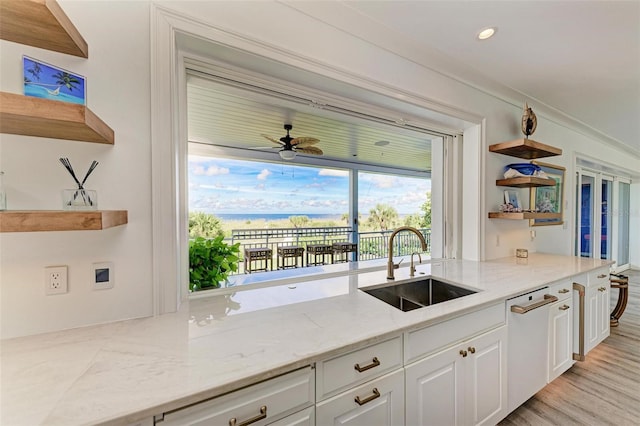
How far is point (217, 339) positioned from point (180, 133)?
1.00m

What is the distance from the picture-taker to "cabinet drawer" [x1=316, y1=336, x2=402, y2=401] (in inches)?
34.2

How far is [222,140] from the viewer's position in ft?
13.4

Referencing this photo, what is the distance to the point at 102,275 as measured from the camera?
1.00 meters

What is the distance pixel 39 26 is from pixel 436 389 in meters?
2.04

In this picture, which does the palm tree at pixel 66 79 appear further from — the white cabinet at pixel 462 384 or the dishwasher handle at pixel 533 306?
the dishwasher handle at pixel 533 306

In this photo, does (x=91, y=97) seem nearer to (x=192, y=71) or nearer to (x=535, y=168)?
(x=192, y=71)

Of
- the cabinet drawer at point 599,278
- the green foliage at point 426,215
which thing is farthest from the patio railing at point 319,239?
the cabinet drawer at point 599,278

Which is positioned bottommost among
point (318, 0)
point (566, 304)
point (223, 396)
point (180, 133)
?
point (566, 304)

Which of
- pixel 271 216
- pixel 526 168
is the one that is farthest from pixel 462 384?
pixel 271 216

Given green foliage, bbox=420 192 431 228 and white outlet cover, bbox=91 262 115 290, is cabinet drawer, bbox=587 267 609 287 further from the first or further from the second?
green foliage, bbox=420 192 431 228

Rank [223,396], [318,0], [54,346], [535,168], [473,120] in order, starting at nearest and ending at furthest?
[223,396] < [54,346] < [318,0] < [473,120] < [535,168]

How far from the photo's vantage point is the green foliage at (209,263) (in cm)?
141

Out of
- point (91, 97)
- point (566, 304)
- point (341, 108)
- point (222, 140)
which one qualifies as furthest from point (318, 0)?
point (222, 140)

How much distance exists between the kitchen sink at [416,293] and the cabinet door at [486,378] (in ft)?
0.97
